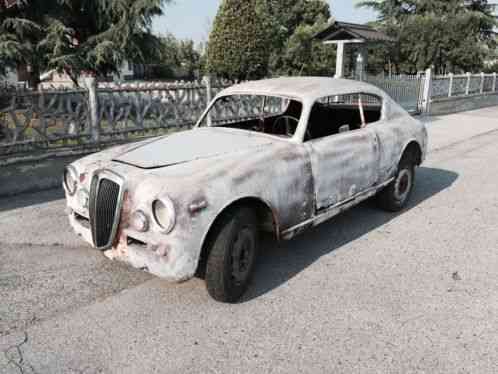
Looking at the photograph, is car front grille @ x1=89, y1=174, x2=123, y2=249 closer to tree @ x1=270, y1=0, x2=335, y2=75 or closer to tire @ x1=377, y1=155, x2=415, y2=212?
tire @ x1=377, y1=155, x2=415, y2=212

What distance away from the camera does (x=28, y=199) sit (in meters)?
5.86

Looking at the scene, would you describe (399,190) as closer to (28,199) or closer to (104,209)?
(104,209)

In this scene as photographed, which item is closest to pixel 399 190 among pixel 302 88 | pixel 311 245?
pixel 311 245

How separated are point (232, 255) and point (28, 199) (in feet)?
13.1

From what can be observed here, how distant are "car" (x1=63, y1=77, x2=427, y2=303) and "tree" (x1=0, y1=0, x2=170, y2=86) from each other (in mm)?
13713

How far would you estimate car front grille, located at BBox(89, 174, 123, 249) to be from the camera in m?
3.03

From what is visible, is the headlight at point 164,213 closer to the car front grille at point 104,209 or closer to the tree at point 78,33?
the car front grille at point 104,209

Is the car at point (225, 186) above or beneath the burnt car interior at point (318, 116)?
beneath

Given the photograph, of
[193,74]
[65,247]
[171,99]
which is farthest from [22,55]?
[193,74]

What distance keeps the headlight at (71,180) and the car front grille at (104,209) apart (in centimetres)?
37

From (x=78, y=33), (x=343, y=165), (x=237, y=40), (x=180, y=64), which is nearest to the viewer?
(x=343, y=165)

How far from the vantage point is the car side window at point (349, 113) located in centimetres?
475

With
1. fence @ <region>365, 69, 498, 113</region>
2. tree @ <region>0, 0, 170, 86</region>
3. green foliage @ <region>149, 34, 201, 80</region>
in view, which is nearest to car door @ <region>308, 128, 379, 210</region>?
fence @ <region>365, 69, 498, 113</region>

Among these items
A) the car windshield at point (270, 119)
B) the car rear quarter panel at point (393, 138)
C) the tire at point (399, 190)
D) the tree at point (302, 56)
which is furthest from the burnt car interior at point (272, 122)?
the tree at point (302, 56)
